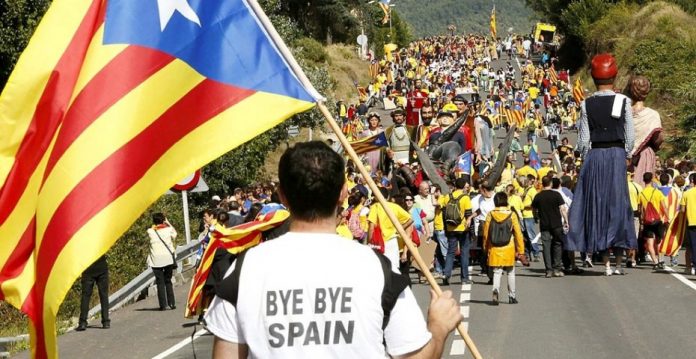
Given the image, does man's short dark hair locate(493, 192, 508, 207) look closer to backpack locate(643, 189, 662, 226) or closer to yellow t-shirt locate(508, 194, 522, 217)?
backpack locate(643, 189, 662, 226)

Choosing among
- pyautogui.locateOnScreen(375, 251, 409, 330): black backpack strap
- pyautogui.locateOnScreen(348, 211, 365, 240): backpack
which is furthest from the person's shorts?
pyautogui.locateOnScreen(375, 251, 409, 330): black backpack strap

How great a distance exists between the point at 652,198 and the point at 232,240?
969 cm

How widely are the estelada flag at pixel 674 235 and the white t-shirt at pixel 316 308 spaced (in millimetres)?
17825

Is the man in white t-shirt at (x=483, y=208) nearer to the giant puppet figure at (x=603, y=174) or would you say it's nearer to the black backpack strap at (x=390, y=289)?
the giant puppet figure at (x=603, y=174)

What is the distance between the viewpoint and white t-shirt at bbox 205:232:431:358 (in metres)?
5.05

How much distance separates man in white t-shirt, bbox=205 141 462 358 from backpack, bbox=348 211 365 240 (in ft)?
46.3

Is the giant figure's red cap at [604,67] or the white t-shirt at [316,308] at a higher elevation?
the giant figure's red cap at [604,67]

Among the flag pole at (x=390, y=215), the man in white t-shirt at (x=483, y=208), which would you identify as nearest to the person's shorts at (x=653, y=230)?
the man in white t-shirt at (x=483, y=208)

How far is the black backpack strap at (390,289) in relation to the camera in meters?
5.11

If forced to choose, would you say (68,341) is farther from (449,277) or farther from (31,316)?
(31,316)

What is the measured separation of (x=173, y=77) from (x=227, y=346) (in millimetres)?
2280

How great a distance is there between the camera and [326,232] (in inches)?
205

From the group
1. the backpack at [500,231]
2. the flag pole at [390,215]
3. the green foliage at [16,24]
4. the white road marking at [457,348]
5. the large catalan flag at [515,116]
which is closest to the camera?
the flag pole at [390,215]

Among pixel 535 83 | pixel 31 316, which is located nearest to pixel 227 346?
pixel 31 316
